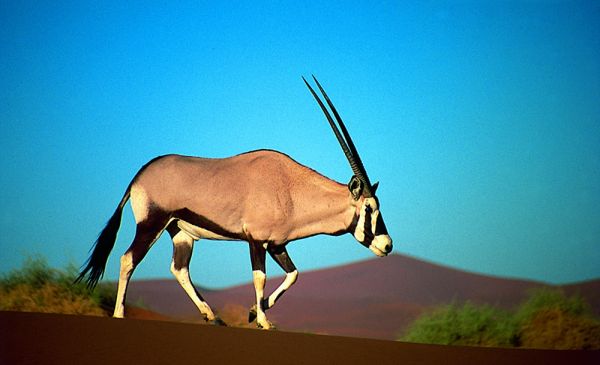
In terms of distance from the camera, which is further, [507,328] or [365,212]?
[507,328]

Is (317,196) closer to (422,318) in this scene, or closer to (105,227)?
(105,227)

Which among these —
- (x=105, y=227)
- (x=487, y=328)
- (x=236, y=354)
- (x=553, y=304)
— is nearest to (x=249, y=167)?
(x=105, y=227)

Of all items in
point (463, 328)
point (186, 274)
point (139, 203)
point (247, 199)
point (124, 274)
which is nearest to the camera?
point (124, 274)

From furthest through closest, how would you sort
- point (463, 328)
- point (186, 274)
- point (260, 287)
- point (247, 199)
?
1. point (463, 328)
2. point (186, 274)
3. point (247, 199)
4. point (260, 287)

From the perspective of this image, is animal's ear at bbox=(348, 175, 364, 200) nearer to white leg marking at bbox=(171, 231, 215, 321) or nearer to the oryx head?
the oryx head

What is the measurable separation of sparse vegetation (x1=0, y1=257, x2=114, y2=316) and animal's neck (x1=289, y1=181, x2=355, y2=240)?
15.5ft

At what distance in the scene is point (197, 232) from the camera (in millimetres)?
10273

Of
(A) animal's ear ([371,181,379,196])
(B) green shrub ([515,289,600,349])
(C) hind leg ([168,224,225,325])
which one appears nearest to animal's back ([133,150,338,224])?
(C) hind leg ([168,224,225,325])

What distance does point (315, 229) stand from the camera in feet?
33.6

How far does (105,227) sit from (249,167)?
2.20 metres

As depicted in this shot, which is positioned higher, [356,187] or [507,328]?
[356,187]

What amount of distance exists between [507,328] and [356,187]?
4.76m

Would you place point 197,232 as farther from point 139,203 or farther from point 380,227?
point 380,227

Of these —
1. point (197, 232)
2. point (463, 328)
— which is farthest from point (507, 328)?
point (197, 232)
